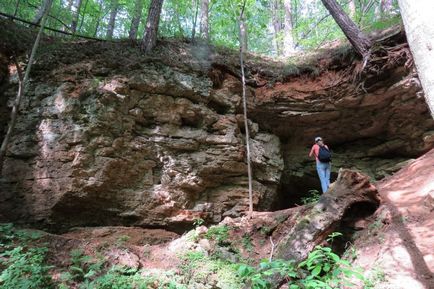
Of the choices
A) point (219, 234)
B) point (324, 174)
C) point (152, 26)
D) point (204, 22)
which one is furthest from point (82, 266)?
point (204, 22)

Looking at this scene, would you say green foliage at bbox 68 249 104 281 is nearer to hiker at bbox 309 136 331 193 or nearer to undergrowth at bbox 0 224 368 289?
undergrowth at bbox 0 224 368 289

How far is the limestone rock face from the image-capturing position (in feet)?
22.1

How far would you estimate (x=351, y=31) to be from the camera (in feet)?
28.5

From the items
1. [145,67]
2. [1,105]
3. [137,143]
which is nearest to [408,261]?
[137,143]

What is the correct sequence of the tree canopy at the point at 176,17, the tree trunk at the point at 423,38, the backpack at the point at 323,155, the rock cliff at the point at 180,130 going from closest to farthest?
the tree trunk at the point at 423,38 < the rock cliff at the point at 180,130 < the backpack at the point at 323,155 < the tree canopy at the point at 176,17

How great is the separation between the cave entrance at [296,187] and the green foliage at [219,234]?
4.43 metres

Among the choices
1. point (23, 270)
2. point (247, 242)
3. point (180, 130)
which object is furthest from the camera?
point (180, 130)

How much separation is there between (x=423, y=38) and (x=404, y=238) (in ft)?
12.0

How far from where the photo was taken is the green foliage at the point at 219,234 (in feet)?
20.0

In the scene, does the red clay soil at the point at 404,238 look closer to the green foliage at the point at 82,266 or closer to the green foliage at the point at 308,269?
the green foliage at the point at 308,269

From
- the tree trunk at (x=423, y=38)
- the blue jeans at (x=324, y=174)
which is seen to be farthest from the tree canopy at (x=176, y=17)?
the tree trunk at (x=423, y=38)

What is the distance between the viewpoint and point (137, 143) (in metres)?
7.67

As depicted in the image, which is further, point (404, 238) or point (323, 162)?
point (323, 162)

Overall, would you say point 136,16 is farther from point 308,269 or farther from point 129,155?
point 308,269
